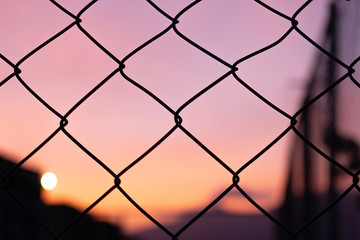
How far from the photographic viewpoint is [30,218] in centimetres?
1291

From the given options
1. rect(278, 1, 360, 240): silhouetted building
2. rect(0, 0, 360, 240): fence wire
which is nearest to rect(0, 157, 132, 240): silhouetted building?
rect(278, 1, 360, 240): silhouetted building

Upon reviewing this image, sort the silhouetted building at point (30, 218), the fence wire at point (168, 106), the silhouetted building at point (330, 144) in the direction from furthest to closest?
the silhouetted building at point (30, 218) < the silhouetted building at point (330, 144) < the fence wire at point (168, 106)

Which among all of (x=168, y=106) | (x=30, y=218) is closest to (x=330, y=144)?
(x=168, y=106)

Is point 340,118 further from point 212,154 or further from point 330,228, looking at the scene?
point 212,154

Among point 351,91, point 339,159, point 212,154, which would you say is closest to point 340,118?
point 339,159

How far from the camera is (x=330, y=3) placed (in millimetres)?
2000

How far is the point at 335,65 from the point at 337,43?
31 cm

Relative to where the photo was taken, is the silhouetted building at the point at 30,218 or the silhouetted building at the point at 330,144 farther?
the silhouetted building at the point at 30,218

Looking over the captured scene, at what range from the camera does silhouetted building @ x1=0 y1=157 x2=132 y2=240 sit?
1270 cm

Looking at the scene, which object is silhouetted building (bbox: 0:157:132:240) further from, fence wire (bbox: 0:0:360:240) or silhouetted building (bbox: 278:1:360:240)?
fence wire (bbox: 0:0:360:240)

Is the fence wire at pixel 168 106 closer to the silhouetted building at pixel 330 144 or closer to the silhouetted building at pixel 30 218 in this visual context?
the silhouetted building at pixel 330 144

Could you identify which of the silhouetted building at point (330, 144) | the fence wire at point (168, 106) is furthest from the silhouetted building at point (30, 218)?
the fence wire at point (168, 106)

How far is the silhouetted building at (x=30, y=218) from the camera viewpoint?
12.7 metres

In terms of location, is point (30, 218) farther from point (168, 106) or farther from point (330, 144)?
point (168, 106)
